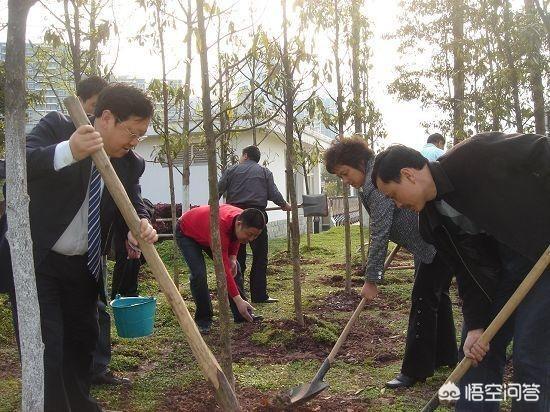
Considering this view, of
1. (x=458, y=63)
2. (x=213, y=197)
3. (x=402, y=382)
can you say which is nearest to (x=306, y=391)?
(x=402, y=382)

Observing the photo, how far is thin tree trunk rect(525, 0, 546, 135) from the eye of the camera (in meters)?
7.31

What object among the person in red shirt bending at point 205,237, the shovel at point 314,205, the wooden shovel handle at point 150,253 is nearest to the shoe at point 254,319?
the person in red shirt bending at point 205,237

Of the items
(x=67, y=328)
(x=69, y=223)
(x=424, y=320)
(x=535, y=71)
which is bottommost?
(x=424, y=320)

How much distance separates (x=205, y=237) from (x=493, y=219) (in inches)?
129

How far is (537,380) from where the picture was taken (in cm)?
267

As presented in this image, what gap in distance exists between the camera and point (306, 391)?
3.75 meters

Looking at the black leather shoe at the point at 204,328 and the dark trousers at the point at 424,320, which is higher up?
the dark trousers at the point at 424,320

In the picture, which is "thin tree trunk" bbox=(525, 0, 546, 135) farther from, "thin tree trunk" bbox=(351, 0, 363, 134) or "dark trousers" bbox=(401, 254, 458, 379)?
"dark trousers" bbox=(401, 254, 458, 379)

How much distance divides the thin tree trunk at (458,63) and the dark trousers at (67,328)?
886 cm

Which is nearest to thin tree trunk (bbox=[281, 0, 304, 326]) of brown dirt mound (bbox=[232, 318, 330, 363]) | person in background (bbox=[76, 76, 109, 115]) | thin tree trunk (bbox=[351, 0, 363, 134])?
brown dirt mound (bbox=[232, 318, 330, 363])

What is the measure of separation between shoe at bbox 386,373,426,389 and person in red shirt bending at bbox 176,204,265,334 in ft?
4.91

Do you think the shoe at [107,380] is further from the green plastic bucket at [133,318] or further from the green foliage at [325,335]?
the green foliage at [325,335]

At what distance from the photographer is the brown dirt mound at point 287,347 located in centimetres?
491

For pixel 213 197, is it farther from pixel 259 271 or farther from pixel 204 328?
pixel 259 271
